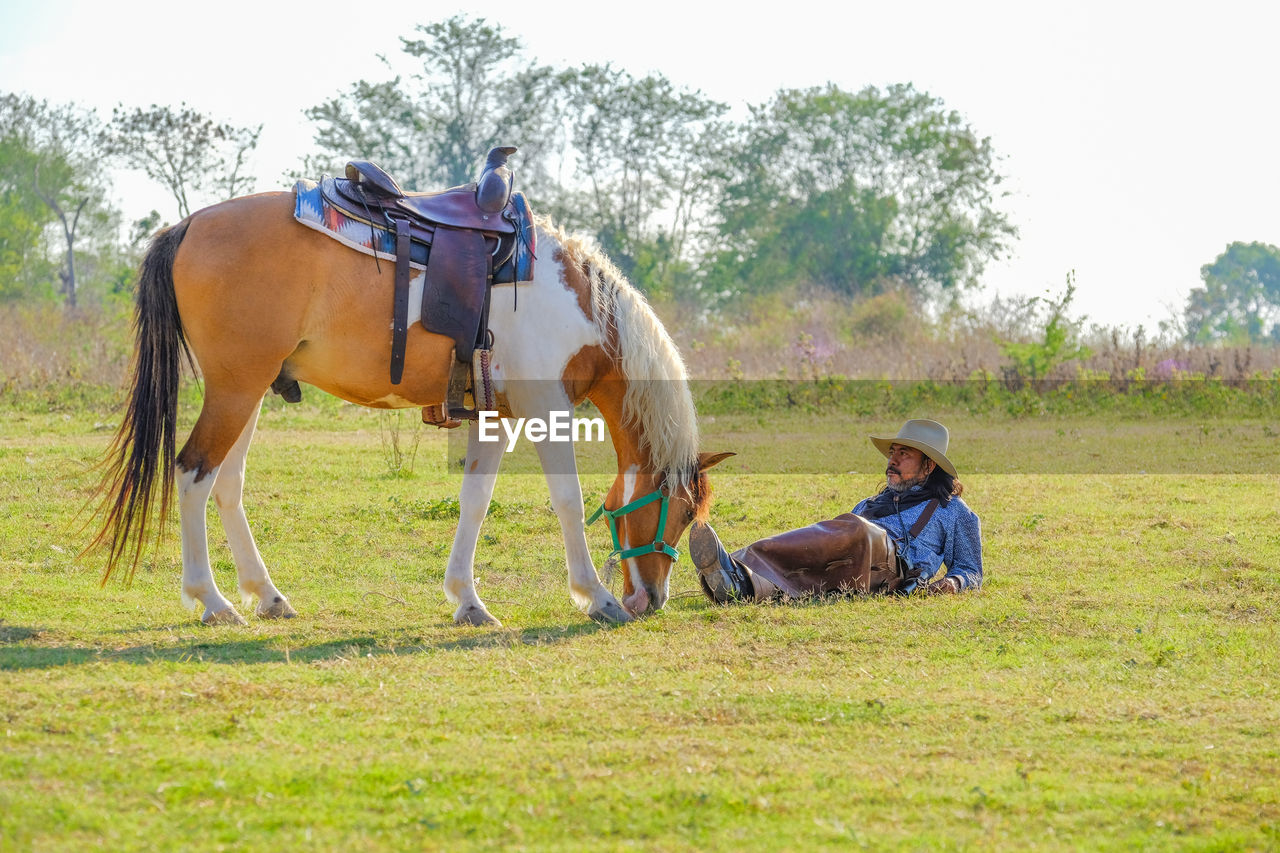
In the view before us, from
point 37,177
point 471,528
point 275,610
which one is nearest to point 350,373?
point 471,528

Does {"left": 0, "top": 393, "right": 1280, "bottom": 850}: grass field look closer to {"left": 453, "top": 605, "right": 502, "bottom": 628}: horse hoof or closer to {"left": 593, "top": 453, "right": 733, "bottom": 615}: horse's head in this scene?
{"left": 453, "top": 605, "right": 502, "bottom": 628}: horse hoof

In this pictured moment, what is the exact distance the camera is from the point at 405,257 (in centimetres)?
555

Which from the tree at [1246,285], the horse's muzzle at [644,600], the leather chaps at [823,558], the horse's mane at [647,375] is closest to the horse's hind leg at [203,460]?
the horse's mane at [647,375]

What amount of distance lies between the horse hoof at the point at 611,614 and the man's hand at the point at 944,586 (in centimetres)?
165

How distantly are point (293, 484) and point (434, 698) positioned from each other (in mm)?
6267

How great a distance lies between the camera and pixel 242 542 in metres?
5.78

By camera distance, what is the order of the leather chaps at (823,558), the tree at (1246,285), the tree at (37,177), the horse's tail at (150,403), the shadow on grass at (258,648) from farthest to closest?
1. the tree at (1246,285)
2. the tree at (37,177)
3. the leather chaps at (823,558)
4. the horse's tail at (150,403)
5. the shadow on grass at (258,648)

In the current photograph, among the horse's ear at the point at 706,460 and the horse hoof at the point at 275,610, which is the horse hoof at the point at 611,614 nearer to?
the horse's ear at the point at 706,460

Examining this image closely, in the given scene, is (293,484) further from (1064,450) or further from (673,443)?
(1064,450)

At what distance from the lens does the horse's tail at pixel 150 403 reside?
5.27 metres

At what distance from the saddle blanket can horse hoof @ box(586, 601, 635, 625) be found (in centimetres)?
178

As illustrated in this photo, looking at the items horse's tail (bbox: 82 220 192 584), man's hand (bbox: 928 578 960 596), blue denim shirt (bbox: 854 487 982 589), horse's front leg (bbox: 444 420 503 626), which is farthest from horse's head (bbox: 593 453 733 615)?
horse's tail (bbox: 82 220 192 584)

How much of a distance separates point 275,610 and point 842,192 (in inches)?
1282

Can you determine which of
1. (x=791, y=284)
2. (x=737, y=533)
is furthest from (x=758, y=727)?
(x=791, y=284)
